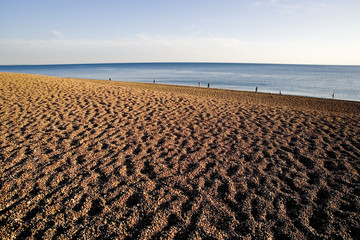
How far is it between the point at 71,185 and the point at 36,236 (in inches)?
51.9

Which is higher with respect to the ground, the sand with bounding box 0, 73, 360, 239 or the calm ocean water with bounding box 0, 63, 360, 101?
the calm ocean water with bounding box 0, 63, 360, 101

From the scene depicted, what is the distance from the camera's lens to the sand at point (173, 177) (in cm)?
345

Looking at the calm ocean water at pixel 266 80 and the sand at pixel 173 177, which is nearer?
the sand at pixel 173 177

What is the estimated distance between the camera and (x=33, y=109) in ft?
31.1

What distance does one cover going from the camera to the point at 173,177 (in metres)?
4.84

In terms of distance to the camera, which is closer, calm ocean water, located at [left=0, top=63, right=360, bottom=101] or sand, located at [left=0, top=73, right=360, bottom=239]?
sand, located at [left=0, top=73, right=360, bottom=239]

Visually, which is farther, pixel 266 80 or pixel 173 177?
pixel 266 80

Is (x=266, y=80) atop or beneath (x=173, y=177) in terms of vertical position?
atop

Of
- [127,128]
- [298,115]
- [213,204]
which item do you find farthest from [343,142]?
[127,128]

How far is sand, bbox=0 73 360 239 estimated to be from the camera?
3.45m

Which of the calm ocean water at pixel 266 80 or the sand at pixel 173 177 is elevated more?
the calm ocean water at pixel 266 80

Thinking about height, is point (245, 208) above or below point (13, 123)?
below

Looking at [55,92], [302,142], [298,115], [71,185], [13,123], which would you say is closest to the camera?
[71,185]

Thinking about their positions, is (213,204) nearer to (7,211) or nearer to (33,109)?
(7,211)
